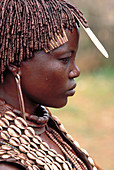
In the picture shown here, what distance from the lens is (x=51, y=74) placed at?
1917 millimetres

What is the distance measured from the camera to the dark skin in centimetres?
190

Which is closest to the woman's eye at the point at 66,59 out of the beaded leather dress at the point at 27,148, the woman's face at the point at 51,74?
the woman's face at the point at 51,74

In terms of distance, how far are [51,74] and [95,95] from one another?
17.7ft

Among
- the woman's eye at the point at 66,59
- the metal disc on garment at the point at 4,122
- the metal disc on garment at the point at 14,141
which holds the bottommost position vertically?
the metal disc on garment at the point at 14,141

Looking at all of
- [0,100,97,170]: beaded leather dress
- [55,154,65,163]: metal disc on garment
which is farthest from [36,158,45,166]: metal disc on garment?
[55,154,65,163]: metal disc on garment

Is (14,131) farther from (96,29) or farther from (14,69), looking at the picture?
(96,29)

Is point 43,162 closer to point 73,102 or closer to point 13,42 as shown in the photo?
point 13,42

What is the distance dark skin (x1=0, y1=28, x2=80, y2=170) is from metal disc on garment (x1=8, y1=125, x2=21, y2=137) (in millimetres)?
115

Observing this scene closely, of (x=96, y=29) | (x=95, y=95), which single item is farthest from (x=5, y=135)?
(x=96, y=29)

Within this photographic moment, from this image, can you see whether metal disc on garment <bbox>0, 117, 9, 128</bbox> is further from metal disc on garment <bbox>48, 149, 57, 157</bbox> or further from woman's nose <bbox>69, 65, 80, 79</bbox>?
woman's nose <bbox>69, 65, 80, 79</bbox>

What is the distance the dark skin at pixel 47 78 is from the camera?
1900mm

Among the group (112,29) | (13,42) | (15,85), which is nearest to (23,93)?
(15,85)

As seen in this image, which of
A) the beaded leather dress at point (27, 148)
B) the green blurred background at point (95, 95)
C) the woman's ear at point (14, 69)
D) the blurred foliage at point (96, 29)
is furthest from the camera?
the blurred foliage at point (96, 29)

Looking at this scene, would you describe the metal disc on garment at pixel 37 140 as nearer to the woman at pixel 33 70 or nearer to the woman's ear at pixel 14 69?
the woman at pixel 33 70
